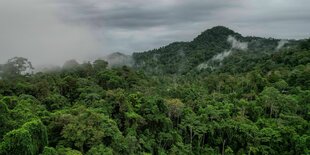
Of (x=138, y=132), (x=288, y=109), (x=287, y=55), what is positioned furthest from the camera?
(x=287, y=55)

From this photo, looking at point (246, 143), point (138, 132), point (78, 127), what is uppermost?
point (78, 127)

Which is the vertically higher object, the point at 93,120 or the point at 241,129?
the point at 93,120

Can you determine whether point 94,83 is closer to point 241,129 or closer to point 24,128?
point 241,129

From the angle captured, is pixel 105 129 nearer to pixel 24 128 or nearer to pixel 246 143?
pixel 24 128

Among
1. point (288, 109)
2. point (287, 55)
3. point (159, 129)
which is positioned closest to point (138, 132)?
point (159, 129)

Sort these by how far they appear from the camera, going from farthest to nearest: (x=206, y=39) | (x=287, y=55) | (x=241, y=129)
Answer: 1. (x=206, y=39)
2. (x=287, y=55)
3. (x=241, y=129)

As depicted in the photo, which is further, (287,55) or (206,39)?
(206,39)
